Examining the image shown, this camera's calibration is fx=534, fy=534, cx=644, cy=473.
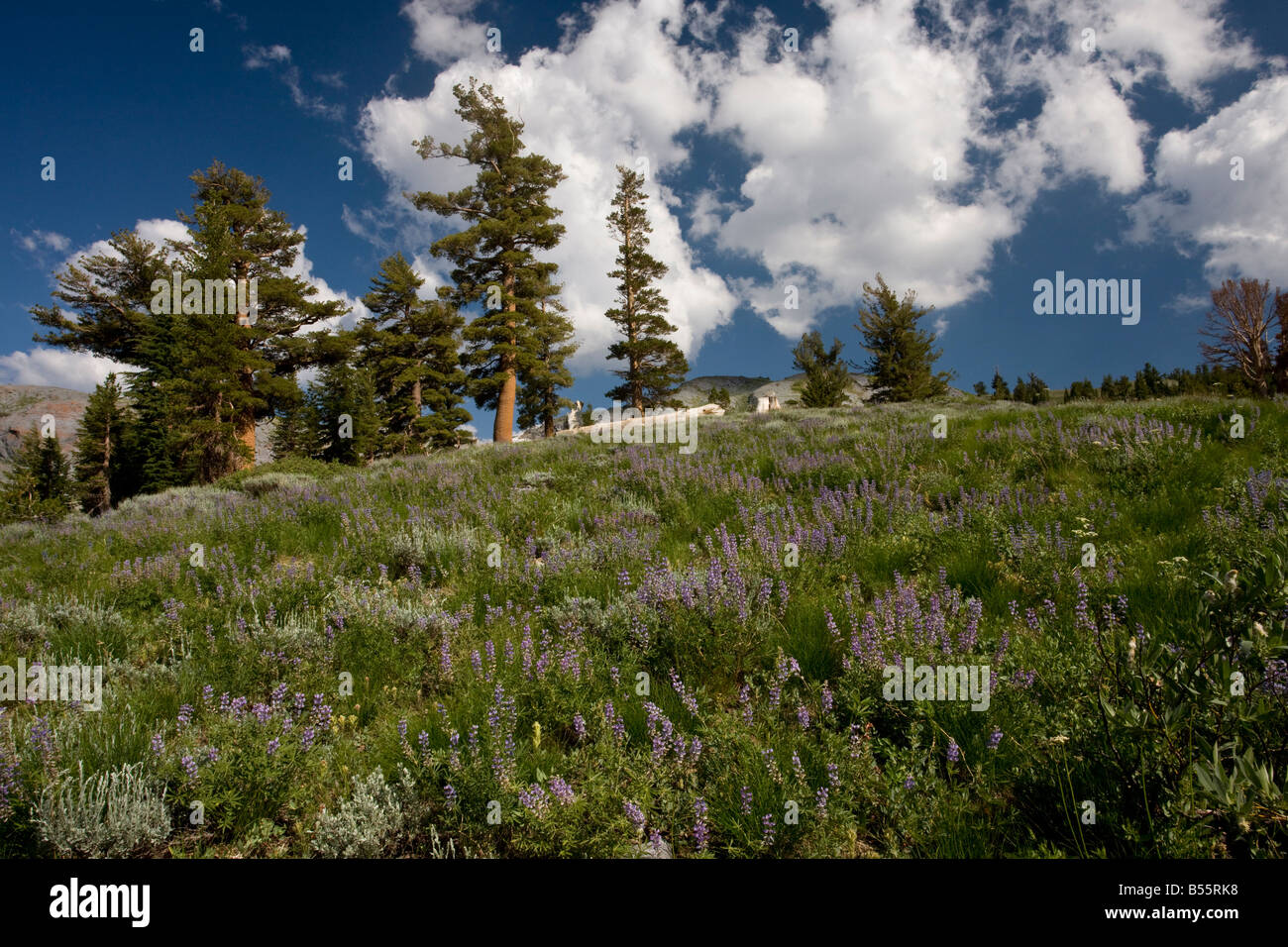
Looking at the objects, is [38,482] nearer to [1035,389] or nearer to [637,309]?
[637,309]

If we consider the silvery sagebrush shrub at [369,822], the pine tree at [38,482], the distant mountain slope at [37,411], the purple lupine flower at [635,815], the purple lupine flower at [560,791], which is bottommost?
the silvery sagebrush shrub at [369,822]

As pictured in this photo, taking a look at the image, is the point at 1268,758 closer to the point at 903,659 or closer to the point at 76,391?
the point at 903,659

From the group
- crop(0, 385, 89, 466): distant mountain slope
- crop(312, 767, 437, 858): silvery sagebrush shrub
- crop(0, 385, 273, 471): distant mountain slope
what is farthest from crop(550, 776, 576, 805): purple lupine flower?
crop(0, 385, 89, 466): distant mountain slope

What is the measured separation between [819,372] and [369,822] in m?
44.1

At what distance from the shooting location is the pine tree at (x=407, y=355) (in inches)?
1777

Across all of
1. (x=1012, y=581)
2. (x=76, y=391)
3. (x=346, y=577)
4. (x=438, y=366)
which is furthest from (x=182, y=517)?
(x=76, y=391)

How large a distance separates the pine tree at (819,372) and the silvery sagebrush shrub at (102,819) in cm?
3778

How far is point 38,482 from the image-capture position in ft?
133

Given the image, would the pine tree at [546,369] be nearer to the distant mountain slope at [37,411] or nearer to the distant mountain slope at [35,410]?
the distant mountain slope at [37,411]

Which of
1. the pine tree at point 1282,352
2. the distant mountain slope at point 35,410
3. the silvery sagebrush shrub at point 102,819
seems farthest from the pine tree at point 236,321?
the distant mountain slope at point 35,410

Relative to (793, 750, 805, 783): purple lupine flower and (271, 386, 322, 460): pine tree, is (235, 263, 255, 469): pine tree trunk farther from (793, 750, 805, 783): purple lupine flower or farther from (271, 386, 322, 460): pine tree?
(793, 750, 805, 783): purple lupine flower

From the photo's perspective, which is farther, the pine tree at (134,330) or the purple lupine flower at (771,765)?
the pine tree at (134,330)

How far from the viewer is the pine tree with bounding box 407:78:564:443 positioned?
34.4 metres

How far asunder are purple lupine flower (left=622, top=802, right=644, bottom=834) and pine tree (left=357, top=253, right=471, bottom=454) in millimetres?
46709
